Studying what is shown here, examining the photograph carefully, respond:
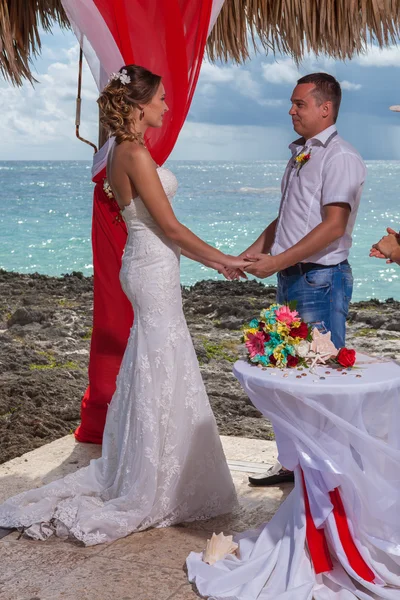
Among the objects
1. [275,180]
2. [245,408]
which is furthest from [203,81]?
[245,408]

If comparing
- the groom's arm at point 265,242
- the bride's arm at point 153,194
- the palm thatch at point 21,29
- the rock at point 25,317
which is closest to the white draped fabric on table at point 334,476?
the bride's arm at point 153,194

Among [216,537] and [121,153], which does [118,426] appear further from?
[121,153]

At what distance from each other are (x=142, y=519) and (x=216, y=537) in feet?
1.68

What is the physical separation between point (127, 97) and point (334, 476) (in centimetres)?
189

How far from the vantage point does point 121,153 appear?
12.7 feet

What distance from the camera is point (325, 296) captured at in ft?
13.2

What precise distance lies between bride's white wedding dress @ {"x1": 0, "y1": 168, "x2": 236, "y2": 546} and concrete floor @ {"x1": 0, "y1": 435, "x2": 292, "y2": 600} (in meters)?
0.11

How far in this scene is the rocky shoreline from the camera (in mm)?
5785

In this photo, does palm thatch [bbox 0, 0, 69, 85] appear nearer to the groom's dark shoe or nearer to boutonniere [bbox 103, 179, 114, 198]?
boutonniere [bbox 103, 179, 114, 198]

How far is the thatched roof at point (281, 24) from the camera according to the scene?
559 cm

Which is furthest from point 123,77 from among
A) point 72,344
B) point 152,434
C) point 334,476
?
point 72,344

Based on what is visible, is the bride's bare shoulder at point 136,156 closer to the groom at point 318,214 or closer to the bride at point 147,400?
the bride at point 147,400

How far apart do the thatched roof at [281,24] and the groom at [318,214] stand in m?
1.81

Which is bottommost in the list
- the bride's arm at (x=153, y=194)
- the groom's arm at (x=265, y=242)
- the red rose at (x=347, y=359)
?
the red rose at (x=347, y=359)
